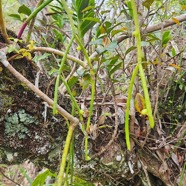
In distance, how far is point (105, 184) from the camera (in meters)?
0.82

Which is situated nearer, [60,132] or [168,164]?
→ [60,132]

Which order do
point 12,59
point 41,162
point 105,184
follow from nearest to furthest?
1. point 12,59
2. point 41,162
3. point 105,184

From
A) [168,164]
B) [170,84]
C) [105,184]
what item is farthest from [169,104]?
[105,184]

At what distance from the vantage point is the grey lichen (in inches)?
23.8

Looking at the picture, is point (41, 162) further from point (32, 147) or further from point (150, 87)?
point (150, 87)

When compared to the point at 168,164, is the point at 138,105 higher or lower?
higher

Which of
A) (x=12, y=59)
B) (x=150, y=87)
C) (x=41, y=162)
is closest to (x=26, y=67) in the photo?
(x=12, y=59)

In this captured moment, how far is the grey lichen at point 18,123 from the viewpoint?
605mm

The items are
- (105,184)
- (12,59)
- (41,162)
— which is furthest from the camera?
(105,184)

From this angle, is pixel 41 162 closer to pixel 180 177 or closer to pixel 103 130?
pixel 103 130

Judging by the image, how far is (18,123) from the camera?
615 millimetres

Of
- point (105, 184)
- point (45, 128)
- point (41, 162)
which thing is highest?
point (45, 128)

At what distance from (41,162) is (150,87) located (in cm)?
39

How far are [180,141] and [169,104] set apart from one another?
0.48ft
